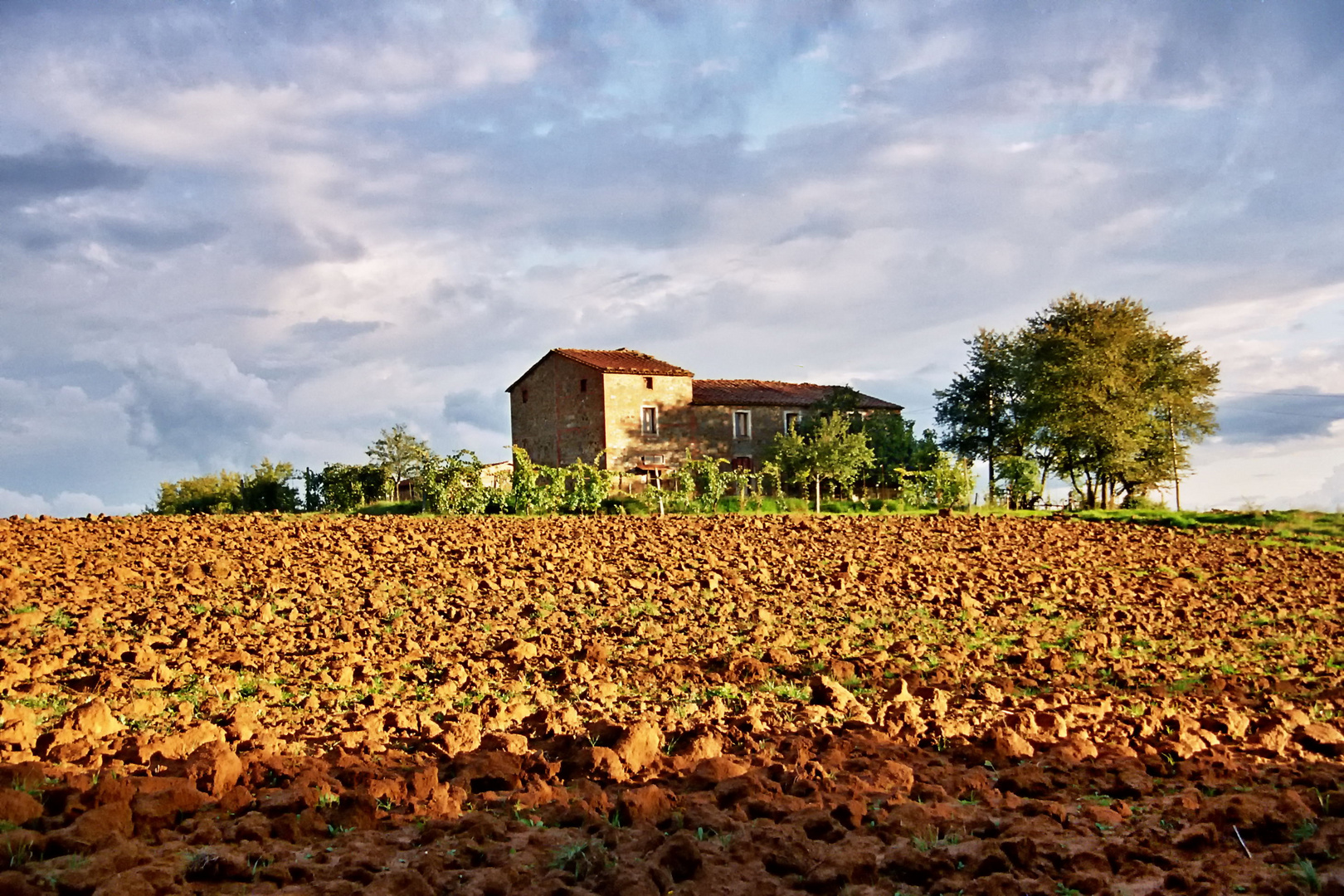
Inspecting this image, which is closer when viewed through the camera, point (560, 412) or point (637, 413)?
point (637, 413)

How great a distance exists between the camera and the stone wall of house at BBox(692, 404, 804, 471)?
4634cm

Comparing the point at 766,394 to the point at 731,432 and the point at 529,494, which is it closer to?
the point at 731,432

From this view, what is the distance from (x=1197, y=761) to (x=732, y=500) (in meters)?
24.9

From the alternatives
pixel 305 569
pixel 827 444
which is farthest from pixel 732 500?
pixel 305 569

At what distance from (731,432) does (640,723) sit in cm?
4018

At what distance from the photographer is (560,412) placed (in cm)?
4606

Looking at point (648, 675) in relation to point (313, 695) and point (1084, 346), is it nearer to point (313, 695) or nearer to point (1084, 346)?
point (313, 695)

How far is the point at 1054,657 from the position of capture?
10.1 meters

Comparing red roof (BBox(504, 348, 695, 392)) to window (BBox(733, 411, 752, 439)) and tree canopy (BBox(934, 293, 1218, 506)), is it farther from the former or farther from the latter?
tree canopy (BBox(934, 293, 1218, 506))

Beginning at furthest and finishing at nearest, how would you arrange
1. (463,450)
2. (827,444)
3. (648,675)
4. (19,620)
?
A: (827,444)
(463,450)
(19,620)
(648,675)

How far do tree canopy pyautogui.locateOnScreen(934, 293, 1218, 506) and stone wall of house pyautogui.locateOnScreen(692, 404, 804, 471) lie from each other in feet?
32.9

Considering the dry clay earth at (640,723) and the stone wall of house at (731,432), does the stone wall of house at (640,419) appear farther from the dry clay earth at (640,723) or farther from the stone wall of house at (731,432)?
the dry clay earth at (640,723)

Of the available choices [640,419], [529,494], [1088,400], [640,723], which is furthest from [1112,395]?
[640,723]

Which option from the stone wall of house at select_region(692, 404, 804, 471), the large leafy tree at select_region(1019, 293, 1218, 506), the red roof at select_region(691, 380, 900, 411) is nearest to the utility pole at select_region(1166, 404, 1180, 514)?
the large leafy tree at select_region(1019, 293, 1218, 506)
